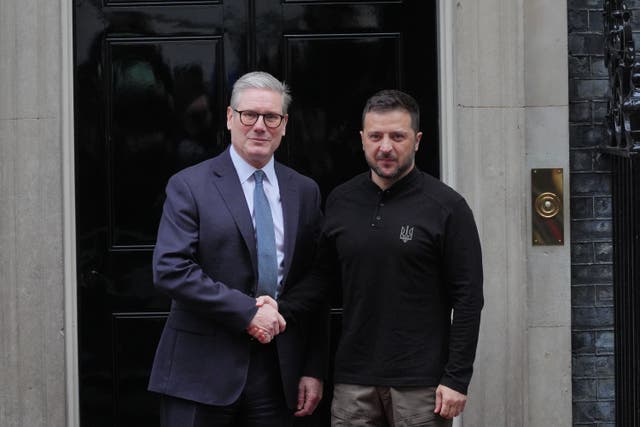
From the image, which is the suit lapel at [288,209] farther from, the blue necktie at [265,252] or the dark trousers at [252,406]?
the dark trousers at [252,406]

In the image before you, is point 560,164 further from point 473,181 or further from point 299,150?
point 299,150

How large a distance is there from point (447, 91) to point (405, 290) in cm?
176

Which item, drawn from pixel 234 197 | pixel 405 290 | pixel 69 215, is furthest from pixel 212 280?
pixel 69 215

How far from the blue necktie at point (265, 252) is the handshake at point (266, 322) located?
9 centimetres

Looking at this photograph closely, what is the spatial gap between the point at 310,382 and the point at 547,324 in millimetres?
1608

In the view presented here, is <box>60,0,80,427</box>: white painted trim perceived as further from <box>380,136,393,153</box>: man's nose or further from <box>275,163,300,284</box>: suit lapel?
<box>380,136,393,153</box>: man's nose

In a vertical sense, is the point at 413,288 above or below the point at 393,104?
below

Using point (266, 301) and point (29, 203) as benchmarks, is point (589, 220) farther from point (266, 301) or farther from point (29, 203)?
point (29, 203)

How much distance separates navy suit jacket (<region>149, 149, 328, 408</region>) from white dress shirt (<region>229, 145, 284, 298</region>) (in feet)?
0.08

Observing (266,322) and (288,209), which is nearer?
(266,322)

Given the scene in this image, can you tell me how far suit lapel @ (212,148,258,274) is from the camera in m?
4.07

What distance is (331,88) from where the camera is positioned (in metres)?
5.52

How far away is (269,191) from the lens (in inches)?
167

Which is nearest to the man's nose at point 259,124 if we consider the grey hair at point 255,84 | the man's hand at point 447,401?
the grey hair at point 255,84
